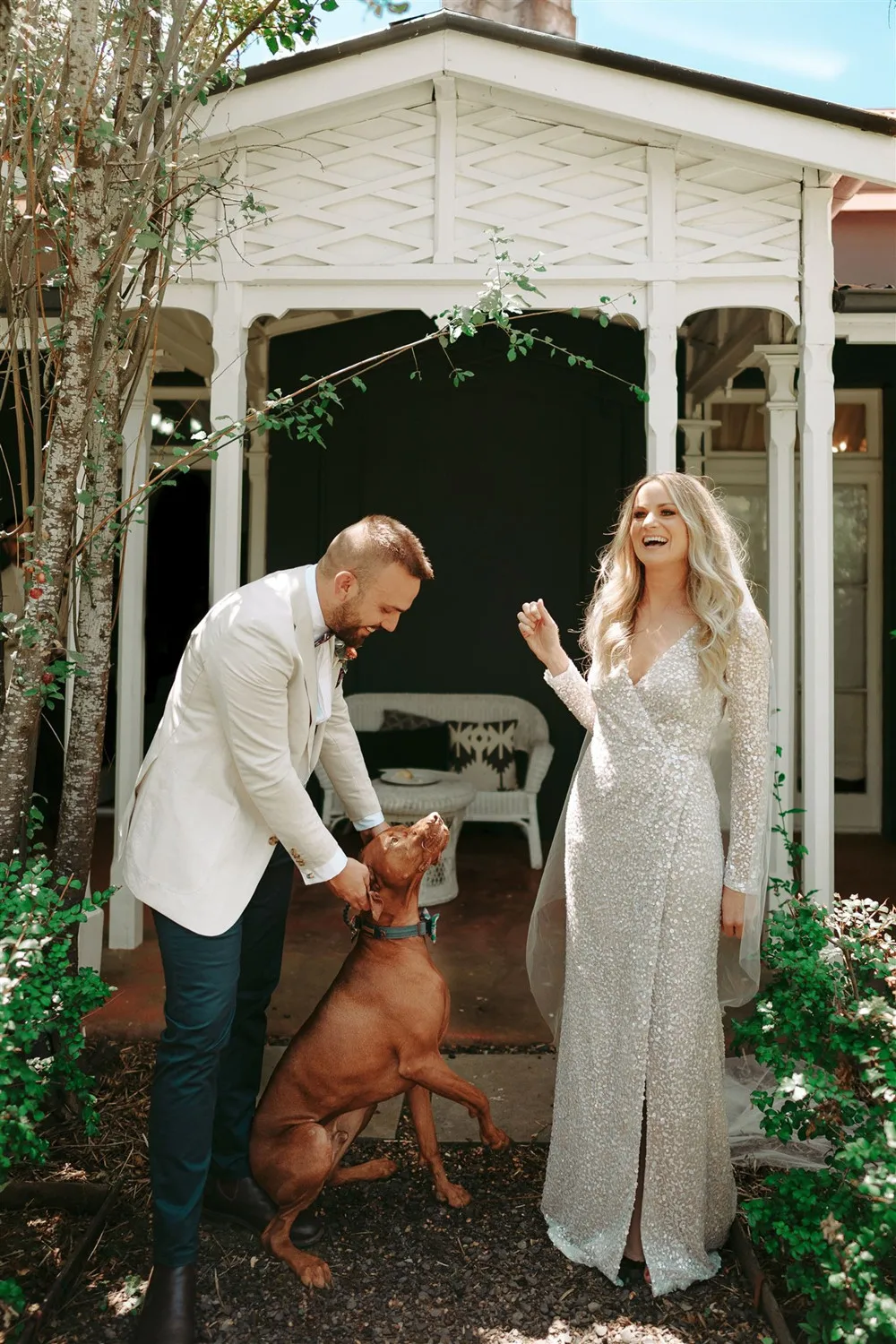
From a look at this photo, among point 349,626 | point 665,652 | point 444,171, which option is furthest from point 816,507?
point 349,626

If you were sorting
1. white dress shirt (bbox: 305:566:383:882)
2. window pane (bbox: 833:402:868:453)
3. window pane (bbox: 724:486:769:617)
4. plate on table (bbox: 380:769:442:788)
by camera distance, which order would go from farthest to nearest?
window pane (bbox: 724:486:769:617), window pane (bbox: 833:402:868:453), plate on table (bbox: 380:769:442:788), white dress shirt (bbox: 305:566:383:882)

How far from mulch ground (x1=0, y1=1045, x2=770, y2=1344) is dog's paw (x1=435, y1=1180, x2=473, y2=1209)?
0.03 metres

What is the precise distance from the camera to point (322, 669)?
9.11 ft

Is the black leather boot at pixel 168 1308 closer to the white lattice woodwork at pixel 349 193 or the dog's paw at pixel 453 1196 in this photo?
the dog's paw at pixel 453 1196

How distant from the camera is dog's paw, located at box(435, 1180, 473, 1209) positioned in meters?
3.03

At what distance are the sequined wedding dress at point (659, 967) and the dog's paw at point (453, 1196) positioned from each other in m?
0.28

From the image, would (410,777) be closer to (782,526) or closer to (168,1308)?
(782,526)

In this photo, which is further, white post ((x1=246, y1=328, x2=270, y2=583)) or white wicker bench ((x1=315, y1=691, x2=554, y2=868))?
white post ((x1=246, y1=328, x2=270, y2=583))

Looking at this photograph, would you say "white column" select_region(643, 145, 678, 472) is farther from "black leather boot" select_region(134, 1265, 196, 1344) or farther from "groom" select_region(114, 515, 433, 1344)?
"black leather boot" select_region(134, 1265, 196, 1344)

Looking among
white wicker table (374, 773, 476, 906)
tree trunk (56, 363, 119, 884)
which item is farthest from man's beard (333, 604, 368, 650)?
white wicker table (374, 773, 476, 906)

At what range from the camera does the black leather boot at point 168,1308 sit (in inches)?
95.6

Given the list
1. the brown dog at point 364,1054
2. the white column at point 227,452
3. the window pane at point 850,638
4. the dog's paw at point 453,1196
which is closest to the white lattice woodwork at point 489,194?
the white column at point 227,452

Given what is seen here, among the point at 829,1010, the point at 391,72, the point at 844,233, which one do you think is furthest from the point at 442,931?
the point at 844,233

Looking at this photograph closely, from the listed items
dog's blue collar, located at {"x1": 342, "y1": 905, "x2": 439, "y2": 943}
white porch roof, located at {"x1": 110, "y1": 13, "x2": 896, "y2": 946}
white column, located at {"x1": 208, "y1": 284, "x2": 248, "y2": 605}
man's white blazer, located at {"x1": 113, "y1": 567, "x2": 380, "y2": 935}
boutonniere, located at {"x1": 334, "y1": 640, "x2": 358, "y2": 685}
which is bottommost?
dog's blue collar, located at {"x1": 342, "y1": 905, "x2": 439, "y2": 943}
